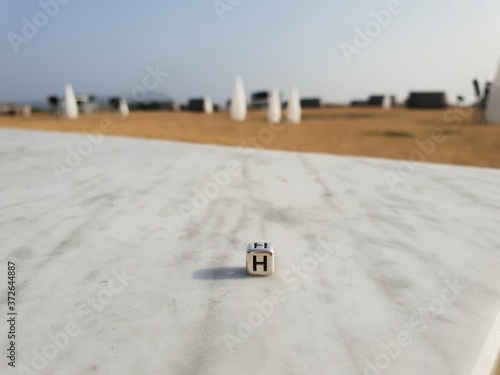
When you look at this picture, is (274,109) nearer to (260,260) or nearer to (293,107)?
(293,107)

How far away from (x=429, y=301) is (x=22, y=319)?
1593mm

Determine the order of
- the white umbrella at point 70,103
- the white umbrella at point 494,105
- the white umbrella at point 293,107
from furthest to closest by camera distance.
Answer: the white umbrella at point 70,103, the white umbrella at point 293,107, the white umbrella at point 494,105

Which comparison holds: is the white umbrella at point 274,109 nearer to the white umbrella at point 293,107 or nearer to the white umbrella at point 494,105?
the white umbrella at point 293,107

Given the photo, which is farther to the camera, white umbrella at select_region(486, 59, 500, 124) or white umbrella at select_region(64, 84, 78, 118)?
white umbrella at select_region(64, 84, 78, 118)

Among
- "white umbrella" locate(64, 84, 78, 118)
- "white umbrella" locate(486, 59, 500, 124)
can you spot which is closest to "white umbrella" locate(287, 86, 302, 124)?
"white umbrella" locate(486, 59, 500, 124)

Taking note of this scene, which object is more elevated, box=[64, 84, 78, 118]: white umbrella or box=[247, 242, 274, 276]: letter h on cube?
box=[64, 84, 78, 118]: white umbrella

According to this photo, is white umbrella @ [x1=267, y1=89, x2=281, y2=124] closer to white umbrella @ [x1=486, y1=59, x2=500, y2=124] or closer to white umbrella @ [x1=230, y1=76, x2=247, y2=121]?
white umbrella @ [x1=230, y1=76, x2=247, y2=121]

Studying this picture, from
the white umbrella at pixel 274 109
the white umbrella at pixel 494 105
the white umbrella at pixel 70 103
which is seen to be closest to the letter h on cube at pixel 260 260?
the white umbrella at pixel 494 105

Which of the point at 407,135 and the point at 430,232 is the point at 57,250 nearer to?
the point at 430,232

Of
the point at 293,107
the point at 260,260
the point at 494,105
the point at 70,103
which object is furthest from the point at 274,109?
the point at 260,260

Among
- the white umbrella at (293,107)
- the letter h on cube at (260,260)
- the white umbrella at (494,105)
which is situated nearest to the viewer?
the letter h on cube at (260,260)

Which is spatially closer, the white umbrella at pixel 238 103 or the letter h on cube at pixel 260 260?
the letter h on cube at pixel 260 260

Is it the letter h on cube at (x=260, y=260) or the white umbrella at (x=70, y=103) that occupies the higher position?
the white umbrella at (x=70, y=103)

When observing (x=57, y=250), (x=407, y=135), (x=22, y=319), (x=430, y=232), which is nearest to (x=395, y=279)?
(x=430, y=232)
